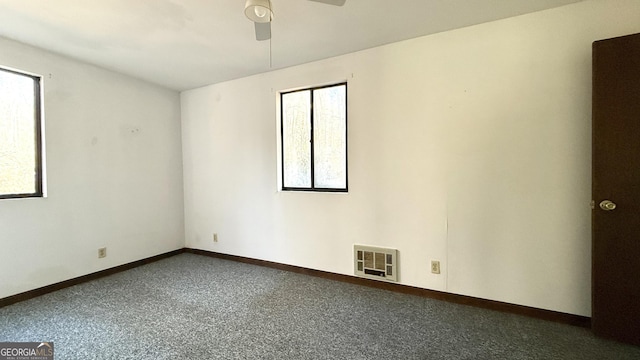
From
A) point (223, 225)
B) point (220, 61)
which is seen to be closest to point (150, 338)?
point (223, 225)

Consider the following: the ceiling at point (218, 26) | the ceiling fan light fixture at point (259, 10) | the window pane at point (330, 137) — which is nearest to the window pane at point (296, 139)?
the window pane at point (330, 137)

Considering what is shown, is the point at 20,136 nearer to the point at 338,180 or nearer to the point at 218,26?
the point at 218,26

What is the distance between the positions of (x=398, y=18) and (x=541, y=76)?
121 centimetres

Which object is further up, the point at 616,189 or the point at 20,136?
the point at 20,136

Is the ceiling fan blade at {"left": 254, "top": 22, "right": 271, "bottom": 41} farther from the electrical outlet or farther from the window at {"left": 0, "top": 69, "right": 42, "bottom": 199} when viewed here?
the window at {"left": 0, "top": 69, "right": 42, "bottom": 199}

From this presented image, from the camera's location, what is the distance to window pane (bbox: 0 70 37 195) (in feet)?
8.37

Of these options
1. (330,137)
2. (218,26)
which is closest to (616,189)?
(330,137)

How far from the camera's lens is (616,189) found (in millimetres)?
1852

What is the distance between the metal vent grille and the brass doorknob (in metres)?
1.54

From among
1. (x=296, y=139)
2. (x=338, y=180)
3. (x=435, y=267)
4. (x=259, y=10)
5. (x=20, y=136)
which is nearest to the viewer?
(x=259, y=10)

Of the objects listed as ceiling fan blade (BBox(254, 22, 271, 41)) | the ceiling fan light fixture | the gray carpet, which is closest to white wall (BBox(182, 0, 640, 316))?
the gray carpet

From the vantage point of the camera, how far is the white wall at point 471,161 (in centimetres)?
208

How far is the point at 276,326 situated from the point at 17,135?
120 inches

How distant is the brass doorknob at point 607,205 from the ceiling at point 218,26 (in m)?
1.48
